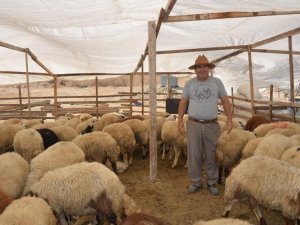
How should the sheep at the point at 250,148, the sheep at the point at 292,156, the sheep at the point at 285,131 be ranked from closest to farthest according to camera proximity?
the sheep at the point at 292,156 → the sheep at the point at 250,148 → the sheep at the point at 285,131

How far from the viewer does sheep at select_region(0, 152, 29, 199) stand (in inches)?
149

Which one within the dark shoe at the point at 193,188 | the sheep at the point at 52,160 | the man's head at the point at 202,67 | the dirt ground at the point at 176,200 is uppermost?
the man's head at the point at 202,67

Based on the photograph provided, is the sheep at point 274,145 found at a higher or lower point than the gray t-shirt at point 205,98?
lower

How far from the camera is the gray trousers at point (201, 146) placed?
15.7 feet

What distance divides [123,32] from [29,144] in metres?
2.61

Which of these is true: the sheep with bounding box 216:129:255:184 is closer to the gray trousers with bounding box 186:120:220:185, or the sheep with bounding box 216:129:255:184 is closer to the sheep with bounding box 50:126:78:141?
the gray trousers with bounding box 186:120:220:185

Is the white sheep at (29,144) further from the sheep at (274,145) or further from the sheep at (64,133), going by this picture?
the sheep at (274,145)

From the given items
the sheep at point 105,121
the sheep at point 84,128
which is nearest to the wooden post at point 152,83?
the sheep at point 84,128

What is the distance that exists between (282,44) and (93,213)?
6.19 m

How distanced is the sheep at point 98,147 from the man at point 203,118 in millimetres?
1439

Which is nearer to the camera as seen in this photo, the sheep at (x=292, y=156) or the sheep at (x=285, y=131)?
the sheep at (x=292, y=156)

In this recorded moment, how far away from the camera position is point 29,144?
5.51 meters

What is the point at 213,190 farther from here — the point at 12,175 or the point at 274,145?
the point at 12,175

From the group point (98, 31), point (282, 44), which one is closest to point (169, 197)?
point (98, 31)
